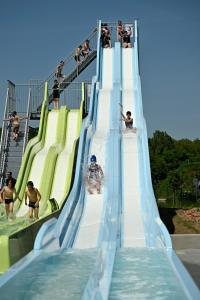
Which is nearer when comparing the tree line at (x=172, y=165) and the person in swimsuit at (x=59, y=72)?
the person in swimsuit at (x=59, y=72)

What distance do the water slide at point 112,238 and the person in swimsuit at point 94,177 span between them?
16 centimetres

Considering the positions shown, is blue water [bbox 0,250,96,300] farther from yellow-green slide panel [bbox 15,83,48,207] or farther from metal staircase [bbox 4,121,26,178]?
metal staircase [bbox 4,121,26,178]

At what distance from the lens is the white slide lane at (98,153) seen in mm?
8055

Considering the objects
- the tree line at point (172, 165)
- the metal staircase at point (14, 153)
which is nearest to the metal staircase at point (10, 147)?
the metal staircase at point (14, 153)

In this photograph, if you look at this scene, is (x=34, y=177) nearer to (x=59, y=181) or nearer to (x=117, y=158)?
(x=59, y=181)

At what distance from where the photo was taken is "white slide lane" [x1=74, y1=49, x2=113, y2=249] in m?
8.05

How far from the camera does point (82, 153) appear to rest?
11.4 m

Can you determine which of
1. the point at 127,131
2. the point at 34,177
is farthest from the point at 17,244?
the point at 127,131

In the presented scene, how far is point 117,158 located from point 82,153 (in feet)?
2.85

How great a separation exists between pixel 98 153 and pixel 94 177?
1455 millimetres

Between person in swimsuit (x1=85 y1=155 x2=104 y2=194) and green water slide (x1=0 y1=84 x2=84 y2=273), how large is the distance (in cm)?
74

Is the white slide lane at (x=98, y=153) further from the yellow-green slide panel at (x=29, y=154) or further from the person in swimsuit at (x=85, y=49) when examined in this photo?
the yellow-green slide panel at (x=29, y=154)

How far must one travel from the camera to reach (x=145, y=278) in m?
5.00

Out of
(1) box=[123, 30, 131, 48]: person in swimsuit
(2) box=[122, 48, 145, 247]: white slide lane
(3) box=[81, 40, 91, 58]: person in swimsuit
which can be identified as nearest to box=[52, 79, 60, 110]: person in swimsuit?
(3) box=[81, 40, 91, 58]: person in swimsuit
